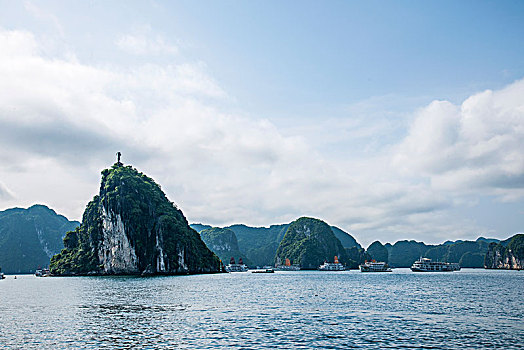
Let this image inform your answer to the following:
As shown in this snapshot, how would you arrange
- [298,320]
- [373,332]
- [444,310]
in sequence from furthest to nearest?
[444,310], [298,320], [373,332]

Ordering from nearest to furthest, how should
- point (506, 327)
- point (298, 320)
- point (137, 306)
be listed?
point (506, 327) < point (298, 320) < point (137, 306)

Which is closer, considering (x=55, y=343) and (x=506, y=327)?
(x=55, y=343)

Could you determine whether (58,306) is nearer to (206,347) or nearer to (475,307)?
(206,347)

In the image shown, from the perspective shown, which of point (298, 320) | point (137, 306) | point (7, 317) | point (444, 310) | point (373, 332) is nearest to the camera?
point (373, 332)

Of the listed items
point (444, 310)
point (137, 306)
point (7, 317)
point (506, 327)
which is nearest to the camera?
point (506, 327)

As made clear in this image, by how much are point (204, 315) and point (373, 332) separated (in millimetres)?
25152

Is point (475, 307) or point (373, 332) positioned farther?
point (475, 307)

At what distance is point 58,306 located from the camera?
7444 cm

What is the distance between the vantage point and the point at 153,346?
4081 centimetres

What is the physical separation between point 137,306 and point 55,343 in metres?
31.1

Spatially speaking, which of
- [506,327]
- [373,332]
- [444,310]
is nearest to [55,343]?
[373,332]

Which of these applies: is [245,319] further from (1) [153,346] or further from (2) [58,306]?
(2) [58,306]

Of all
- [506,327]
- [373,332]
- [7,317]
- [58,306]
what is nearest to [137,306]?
[58,306]

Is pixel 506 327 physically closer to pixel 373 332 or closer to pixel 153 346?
pixel 373 332
